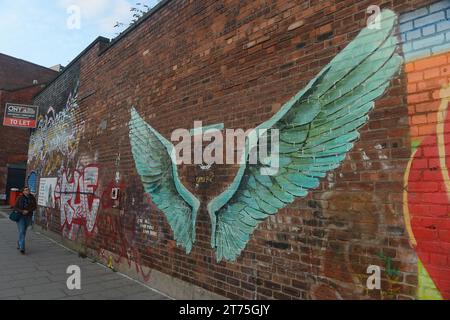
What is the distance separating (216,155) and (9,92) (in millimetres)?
21494

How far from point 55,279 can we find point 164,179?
8.46ft

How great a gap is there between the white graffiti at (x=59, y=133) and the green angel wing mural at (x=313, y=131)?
21.0 ft

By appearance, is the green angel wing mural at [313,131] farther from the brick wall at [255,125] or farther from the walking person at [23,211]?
the walking person at [23,211]

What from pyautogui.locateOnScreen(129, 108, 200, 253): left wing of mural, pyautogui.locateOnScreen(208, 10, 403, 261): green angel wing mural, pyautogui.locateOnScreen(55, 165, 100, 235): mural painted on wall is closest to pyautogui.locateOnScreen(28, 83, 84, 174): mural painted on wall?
pyautogui.locateOnScreen(55, 165, 100, 235): mural painted on wall

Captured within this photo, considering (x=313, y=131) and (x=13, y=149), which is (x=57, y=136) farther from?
(x=13, y=149)

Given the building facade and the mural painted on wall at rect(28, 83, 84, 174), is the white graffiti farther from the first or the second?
the building facade

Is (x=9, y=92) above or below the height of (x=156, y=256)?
above

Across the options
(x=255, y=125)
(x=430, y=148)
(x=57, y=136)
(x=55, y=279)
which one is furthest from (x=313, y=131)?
(x=57, y=136)

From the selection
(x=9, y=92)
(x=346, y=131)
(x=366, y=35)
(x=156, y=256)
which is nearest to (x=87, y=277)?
(x=156, y=256)

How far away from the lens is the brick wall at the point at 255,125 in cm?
285

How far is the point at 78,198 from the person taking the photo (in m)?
9.06

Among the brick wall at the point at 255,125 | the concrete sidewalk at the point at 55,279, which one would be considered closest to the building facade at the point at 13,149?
the concrete sidewalk at the point at 55,279
